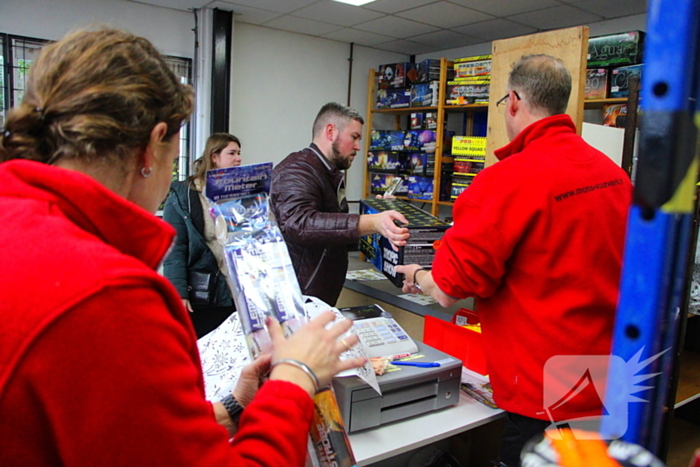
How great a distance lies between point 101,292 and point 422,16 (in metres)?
4.62

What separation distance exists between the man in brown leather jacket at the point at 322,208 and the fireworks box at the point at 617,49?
102 inches

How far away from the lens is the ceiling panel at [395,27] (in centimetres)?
481

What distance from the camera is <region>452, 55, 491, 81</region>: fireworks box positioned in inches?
185

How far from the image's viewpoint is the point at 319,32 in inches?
211

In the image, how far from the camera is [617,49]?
3980mm

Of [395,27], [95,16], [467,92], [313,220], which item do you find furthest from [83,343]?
[395,27]

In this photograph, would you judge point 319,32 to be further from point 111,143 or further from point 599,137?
point 111,143

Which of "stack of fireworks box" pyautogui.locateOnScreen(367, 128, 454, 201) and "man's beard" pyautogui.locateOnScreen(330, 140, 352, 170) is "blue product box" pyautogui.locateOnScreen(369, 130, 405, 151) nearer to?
"stack of fireworks box" pyautogui.locateOnScreen(367, 128, 454, 201)

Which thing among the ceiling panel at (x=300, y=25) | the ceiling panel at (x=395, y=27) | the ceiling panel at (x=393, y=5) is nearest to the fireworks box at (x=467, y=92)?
the ceiling panel at (x=395, y=27)

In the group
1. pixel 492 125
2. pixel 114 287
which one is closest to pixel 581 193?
pixel 492 125

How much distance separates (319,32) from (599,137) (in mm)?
3809

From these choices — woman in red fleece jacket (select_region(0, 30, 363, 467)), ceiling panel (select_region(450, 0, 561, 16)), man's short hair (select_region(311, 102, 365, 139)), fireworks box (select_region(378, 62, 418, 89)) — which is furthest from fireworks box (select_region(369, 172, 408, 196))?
woman in red fleece jacket (select_region(0, 30, 363, 467))

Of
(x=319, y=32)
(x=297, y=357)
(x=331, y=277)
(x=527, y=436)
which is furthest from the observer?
(x=319, y=32)

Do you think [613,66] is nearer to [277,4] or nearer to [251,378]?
[277,4]
